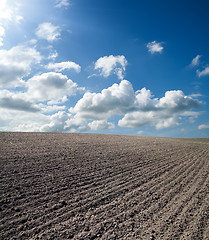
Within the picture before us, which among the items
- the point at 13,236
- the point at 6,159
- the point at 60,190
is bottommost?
the point at 13,236

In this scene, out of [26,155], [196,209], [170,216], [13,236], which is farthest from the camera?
[26,155]

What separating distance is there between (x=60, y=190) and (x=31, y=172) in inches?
105

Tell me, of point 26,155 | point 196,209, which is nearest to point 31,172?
point 26,155

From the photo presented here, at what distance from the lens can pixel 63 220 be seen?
19.0 feet

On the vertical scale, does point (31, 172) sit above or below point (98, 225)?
above

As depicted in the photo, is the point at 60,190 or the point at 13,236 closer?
the point at 13,236

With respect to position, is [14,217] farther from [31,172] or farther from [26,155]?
[26,155]

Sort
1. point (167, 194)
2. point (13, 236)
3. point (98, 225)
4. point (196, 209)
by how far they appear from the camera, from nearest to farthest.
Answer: point (13, 236) → point (98, 225) → point (196, 209) → point (167, 194)

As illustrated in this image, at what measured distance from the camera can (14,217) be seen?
5852mm

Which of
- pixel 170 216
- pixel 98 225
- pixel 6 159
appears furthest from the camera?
pixel 6 159

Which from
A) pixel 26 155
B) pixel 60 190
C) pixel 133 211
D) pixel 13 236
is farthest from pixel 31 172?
pixel 133 211

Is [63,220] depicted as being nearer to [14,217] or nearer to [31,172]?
[14,217]

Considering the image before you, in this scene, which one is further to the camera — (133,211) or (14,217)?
(133,211)

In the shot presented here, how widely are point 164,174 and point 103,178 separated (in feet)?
15.4
